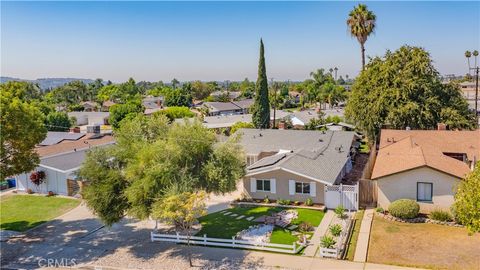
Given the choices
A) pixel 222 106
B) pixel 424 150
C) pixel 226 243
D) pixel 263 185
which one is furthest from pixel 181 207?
pixel 222 106

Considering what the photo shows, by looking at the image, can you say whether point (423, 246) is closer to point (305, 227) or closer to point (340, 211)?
point (340, 211)

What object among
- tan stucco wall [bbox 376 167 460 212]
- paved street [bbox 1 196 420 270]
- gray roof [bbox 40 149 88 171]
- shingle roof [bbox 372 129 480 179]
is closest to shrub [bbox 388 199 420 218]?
tan stucco wall [bbox 376 167 460 212]

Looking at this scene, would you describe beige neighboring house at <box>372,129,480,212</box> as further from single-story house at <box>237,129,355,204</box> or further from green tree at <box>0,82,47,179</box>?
green tree at <box>0,82,47,179</box>

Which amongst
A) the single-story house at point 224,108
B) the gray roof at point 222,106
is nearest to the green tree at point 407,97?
the single-story house at point 224,108

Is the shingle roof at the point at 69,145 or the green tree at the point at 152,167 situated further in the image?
the shingle roof at the point at 69,145

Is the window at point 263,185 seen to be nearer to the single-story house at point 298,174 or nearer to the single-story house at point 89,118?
the single-story house at point 298,174
